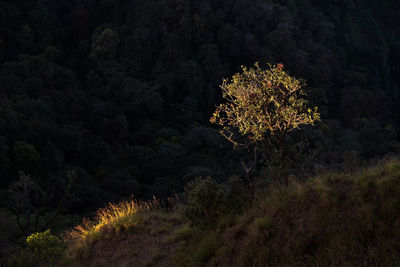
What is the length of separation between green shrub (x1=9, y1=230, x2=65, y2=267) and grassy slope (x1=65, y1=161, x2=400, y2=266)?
1.20 metres

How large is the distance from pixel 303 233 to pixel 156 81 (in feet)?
179

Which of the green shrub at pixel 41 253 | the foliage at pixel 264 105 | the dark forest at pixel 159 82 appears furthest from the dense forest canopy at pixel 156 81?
the foliage at pixel 264 105

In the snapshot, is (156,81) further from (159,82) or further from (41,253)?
(41,253)

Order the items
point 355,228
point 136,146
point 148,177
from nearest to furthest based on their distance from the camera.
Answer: point 355,228 < point 148,177 < point 136,146

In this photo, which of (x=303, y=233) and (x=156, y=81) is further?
(x=156, y=81)

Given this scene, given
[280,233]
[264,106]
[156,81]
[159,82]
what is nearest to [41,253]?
[280,233]

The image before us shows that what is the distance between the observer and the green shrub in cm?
1062

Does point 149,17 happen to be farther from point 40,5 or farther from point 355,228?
point 355,228

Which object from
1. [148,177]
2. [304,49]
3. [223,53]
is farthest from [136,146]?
[304,49]

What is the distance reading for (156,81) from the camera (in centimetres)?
5972

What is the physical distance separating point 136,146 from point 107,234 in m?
38.3

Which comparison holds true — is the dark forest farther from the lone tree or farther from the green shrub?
the lone tree

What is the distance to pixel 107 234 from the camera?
35.3ft

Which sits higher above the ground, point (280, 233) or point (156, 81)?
point (280, 233)
